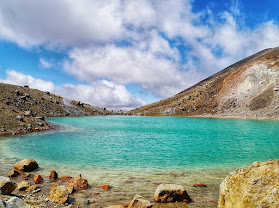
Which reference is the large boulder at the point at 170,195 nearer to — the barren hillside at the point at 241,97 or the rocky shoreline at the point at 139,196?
the rocky shoreline at the point at 139,196

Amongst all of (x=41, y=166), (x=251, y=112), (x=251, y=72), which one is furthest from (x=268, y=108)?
(x=41, y=166)

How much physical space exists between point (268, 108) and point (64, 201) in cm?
13963

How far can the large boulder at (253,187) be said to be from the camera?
27.5 feet

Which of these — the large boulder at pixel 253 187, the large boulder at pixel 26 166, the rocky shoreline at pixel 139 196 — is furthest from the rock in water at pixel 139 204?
the large boulder at pixel 26 166

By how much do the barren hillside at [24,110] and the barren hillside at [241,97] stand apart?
10542 centimetres

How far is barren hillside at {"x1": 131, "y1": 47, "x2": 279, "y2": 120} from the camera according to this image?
125 m

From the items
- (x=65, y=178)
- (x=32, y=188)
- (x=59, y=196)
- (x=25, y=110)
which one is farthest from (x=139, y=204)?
(x=25, y=110)

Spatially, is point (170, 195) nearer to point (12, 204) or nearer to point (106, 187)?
point (106, 187)

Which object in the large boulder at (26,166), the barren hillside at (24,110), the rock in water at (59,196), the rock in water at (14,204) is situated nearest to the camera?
the rock in water at (14,204)

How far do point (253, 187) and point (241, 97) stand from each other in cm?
15822

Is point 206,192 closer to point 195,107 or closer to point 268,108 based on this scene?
point 268,108

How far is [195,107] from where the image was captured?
17150 centimetres

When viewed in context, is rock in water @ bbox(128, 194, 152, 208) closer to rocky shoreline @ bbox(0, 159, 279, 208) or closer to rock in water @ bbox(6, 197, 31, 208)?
rocky shoreline @ bbox(0, 159, 279, 208)

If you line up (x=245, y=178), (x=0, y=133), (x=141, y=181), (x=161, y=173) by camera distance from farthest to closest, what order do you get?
(x=0, y=133) < (x=161, y=173) < (x=141, y=181) < (x=245, y=178)
